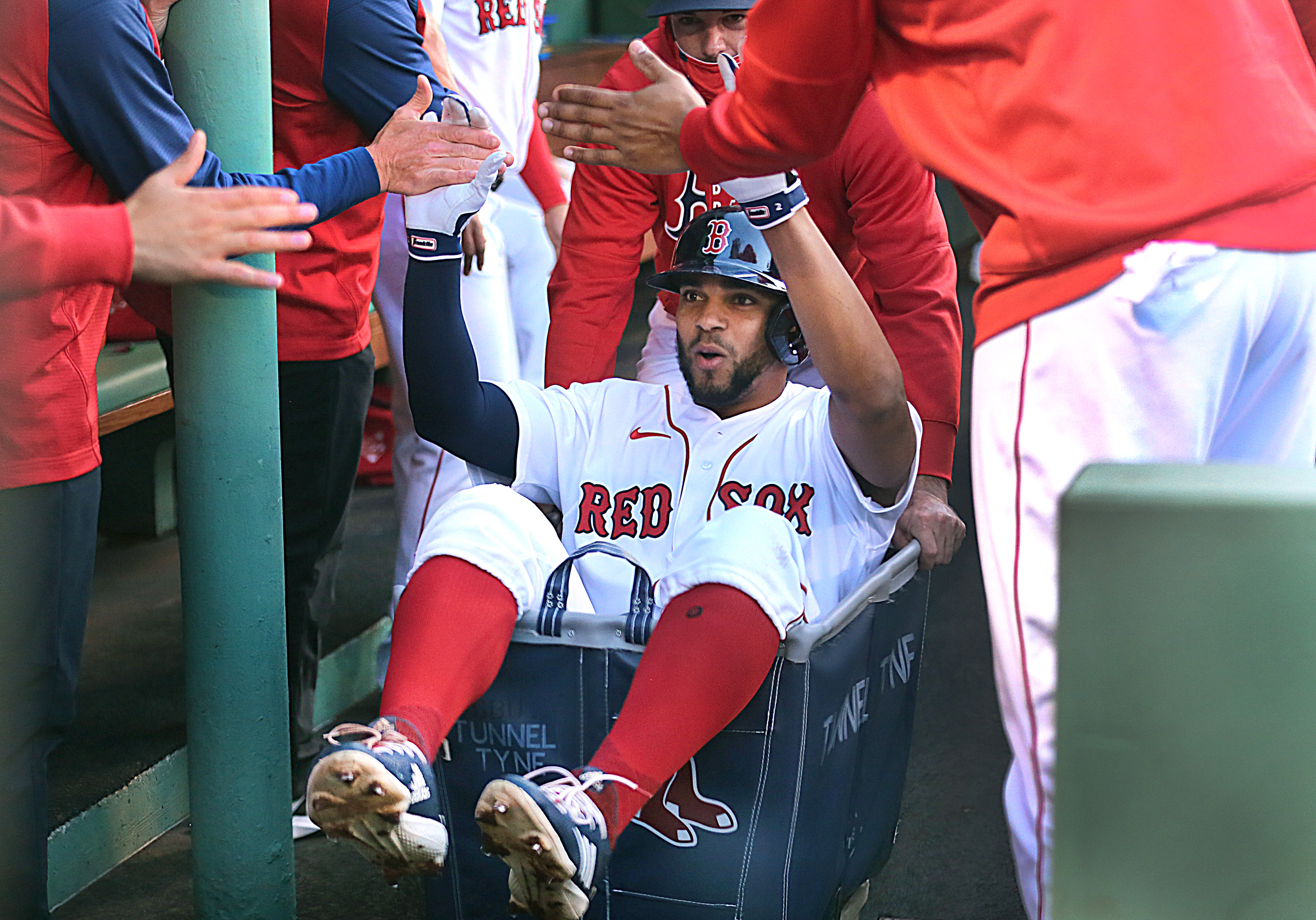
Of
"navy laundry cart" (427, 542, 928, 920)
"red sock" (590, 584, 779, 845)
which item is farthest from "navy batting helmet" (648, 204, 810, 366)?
"red sock" (590, 584, 779, 845)

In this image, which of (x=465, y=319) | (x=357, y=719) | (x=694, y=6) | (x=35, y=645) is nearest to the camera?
(x=35, y=645)

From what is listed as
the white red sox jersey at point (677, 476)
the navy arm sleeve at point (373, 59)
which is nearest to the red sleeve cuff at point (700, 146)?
the white red sox jersey at point (677, 476)

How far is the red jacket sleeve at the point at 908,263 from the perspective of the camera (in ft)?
7.82

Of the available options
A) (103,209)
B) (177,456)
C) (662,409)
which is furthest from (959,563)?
(103,209)

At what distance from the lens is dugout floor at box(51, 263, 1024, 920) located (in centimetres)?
242

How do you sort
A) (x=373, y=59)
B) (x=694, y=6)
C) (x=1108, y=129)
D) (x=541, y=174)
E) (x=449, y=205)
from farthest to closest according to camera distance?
(x=541, y=174), (x=694, y=6), (x=373, y=59), (x=449, y=205), (x=1108, y=129)

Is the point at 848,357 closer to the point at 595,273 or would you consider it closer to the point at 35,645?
the point at 595,273

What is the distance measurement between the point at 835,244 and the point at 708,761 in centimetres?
102

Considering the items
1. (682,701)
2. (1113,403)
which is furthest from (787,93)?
(682,701)

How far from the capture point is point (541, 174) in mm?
3365

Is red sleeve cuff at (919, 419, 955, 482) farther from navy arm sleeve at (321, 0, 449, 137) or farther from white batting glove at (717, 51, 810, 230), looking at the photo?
navy arm sleeve at (321, 0, 449, 137)

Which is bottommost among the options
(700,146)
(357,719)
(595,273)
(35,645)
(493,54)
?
(357,719)

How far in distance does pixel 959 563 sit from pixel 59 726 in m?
2.59

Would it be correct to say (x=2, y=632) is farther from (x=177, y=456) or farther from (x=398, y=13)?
(x=398, y=13)
